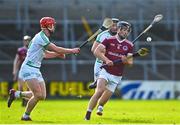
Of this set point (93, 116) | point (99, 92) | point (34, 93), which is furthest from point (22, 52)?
point (34, 93)

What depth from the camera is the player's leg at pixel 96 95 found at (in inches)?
672

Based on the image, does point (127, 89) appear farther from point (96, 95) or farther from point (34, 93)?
point (34, 93)

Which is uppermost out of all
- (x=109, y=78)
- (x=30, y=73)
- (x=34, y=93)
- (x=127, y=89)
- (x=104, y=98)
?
(x=30, y=73)

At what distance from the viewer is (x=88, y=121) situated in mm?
16547

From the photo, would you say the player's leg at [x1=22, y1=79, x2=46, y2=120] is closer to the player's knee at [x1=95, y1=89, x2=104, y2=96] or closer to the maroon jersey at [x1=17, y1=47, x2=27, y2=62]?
the player's knee at [x1=95, y1=89, x2=104, y2=96]

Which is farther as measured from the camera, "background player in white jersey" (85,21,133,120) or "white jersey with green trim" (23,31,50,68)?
"background player in white jersey" (85,21,133,120)

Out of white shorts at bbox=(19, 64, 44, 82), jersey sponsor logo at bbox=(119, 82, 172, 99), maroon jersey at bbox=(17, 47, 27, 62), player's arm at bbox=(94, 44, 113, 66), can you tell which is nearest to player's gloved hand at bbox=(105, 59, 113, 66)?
player's arm at bbox=(94, 44, 113, 66)

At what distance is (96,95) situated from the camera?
17.3 meters

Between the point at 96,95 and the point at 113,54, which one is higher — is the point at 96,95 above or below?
below

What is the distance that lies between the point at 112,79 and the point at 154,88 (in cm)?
1850

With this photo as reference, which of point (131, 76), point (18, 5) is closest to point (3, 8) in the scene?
point (18, 5)

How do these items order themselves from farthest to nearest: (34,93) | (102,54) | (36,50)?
1. (102,54)
2. (36,50)
3. (34,93)

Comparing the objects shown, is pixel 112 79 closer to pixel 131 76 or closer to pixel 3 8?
pixel 131 76

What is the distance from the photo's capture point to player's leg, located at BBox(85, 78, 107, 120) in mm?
17062
